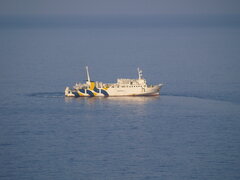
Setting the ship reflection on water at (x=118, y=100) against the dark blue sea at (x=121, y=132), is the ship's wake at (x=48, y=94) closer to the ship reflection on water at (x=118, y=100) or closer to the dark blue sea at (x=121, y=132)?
the dark blue sea at (x=121, y=132)

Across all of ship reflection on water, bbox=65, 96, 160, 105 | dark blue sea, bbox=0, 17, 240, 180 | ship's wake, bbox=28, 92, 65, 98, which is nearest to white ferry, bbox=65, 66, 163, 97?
ship reflection on water, bbox=65, 96, 160, 105

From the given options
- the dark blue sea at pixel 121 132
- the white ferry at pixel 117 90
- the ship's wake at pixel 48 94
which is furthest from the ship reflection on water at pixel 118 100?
the ship's wake at pixel 48 94

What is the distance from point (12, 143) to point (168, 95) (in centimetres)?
4474

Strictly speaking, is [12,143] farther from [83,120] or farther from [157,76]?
[157,76]

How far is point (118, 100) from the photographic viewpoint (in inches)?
5325

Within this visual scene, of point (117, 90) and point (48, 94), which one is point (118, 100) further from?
point (48, 94)

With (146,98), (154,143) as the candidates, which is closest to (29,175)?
(154,143)

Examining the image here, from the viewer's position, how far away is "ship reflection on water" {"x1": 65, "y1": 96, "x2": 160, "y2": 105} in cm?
13325

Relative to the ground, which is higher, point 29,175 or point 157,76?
point 157,76

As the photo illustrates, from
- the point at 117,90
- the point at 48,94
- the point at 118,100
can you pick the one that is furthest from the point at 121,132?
the point at 48,94

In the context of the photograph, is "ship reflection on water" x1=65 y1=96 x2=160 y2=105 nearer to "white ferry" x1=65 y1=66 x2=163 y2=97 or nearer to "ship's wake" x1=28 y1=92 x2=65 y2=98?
"white ferry" x1=65 y1=66 x2=163 y2=97

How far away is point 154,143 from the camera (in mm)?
102500

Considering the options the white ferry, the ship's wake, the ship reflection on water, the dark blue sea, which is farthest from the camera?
the ship's wake

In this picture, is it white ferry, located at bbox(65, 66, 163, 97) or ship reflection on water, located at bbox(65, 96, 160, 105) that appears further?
white ferry, located at bbox(65, 66, 163, 97)
